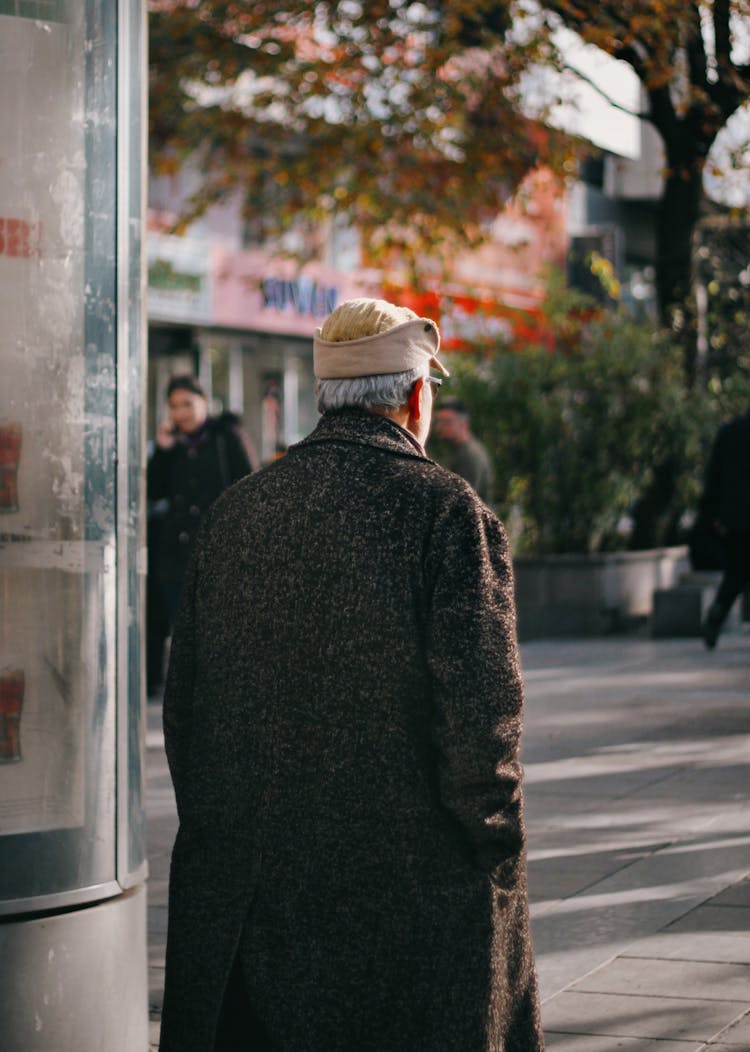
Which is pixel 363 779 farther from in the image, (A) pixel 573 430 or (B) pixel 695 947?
(A) pixel 573 430

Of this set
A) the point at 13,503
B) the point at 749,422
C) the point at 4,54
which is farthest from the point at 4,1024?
the point at 749,422

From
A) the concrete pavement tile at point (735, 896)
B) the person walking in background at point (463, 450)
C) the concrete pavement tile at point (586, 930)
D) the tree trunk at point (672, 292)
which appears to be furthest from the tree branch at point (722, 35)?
the concrete pavement tile at point (586, 930)

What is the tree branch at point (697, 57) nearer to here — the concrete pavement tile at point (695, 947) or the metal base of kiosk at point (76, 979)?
the concrete pavement tile at point (695, 947)

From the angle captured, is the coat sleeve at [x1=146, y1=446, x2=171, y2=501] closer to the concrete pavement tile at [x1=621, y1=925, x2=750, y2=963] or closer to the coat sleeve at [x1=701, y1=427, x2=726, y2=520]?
the coat sleeve at [x1=701, y1=427, x2=726, y2=520]

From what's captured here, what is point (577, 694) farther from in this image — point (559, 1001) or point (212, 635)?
point (212, 635)

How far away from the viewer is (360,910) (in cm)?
302

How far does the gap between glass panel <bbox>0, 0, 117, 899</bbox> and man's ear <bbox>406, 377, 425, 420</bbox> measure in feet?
3.45

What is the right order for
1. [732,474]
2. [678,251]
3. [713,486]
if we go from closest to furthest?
[732,474]
[713,486]
[678,251]

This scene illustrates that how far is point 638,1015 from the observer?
4750mm

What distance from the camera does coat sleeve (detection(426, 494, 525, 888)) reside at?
2938mm

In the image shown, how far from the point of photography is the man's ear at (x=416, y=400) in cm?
Answer: 324

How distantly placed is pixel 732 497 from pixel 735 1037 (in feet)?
28.9

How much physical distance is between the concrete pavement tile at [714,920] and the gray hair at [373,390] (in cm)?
289

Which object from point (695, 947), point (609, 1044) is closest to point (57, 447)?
point (609, 1044)
